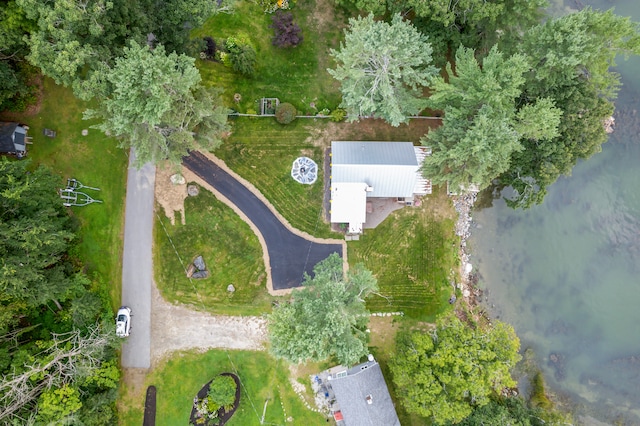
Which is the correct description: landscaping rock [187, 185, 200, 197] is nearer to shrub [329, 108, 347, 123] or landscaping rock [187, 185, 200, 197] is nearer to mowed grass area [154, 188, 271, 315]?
mowed grass area [154, 188, 271, 315]

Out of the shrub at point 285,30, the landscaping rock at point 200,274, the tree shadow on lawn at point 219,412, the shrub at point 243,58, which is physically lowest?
the tree shadow on lawn at point 219,412

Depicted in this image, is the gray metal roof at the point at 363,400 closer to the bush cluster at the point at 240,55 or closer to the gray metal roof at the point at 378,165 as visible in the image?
the gray metal roof at the point at 378,165

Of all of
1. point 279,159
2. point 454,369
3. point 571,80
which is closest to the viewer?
point 454,369

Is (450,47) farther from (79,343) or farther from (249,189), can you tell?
(79,343)

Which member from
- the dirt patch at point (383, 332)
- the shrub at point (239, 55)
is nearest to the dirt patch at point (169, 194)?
the shrub at point (239, 55)

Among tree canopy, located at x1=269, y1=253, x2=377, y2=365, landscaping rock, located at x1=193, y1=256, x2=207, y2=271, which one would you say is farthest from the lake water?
landscaping rock, located at x1=193, y1=256, x2=207, y2=271

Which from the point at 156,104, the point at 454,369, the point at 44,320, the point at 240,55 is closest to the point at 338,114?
the point at 240,55

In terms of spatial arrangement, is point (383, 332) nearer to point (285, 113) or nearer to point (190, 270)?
point (190, 270)
